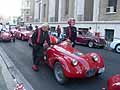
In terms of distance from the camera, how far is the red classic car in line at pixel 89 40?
18.2 m

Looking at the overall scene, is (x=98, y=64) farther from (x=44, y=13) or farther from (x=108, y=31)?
(x=44, y=13)

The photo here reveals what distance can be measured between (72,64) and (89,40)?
12255 millimetres

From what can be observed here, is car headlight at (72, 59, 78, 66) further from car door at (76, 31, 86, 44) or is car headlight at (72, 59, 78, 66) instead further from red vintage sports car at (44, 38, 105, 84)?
car door at (76, 31, 86, 44)

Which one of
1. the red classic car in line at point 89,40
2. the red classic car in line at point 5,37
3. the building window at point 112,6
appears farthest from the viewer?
the building window at point 112,6

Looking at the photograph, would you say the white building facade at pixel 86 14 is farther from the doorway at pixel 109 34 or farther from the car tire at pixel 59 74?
the car tire at pixel 59 74

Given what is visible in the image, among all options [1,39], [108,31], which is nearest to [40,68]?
[1,39]

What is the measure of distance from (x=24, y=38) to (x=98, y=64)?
15860mm

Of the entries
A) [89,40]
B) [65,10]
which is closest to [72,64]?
[89,40]

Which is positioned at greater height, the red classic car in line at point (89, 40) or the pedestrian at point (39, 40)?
the pedestrian at point (39, 40)

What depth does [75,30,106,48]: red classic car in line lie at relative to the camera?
1816cm

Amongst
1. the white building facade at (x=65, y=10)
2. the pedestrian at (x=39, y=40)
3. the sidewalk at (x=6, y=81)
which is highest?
the white building facade at (x=65, y=10)

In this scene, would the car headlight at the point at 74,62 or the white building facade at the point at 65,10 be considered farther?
the white building facade at the point at 65,10

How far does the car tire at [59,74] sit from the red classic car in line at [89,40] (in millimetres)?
11114

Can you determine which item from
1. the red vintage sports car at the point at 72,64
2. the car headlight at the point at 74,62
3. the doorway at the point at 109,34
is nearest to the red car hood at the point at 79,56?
the red vintage sports car at the point at 72,64
